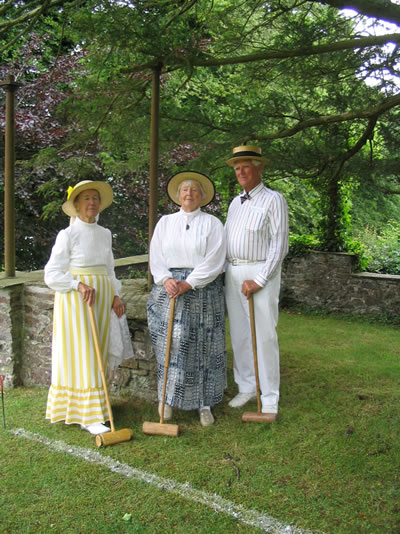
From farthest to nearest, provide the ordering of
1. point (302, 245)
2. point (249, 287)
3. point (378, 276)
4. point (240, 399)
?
point (302, 245) → point (378, 276) → point (240, 399) → point (249, 287)

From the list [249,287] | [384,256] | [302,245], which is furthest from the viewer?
[384,256]

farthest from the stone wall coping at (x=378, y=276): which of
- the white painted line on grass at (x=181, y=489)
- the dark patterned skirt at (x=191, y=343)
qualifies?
the white painted line on grass at (x=181, y=489)

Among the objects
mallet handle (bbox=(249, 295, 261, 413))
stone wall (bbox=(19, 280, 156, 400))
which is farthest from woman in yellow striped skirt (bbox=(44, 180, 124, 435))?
mallet handle (bbox=(249, 295, 261, 413))

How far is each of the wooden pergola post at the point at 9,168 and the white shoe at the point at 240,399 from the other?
2.42 metres

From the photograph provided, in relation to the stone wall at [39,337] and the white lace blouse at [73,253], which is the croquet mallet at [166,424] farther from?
the white lace blouse at [73,253]

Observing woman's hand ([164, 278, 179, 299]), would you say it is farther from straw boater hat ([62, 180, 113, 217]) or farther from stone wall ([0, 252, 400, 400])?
straw boater hat ([62, 180, 113, 217])

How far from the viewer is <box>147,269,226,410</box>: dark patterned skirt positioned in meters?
3.93

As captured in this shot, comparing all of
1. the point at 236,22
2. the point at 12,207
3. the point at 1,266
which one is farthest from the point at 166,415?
the point at 1,266

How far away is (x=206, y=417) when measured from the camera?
13.2 ft

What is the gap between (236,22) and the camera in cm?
516

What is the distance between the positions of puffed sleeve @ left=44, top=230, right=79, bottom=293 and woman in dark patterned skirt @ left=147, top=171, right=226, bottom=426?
0.65 metres

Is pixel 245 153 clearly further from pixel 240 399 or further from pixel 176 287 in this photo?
pixel 240 399

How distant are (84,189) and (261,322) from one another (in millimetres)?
1701

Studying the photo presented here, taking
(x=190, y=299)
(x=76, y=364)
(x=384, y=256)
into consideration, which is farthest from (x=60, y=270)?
(x=384, y=256)
